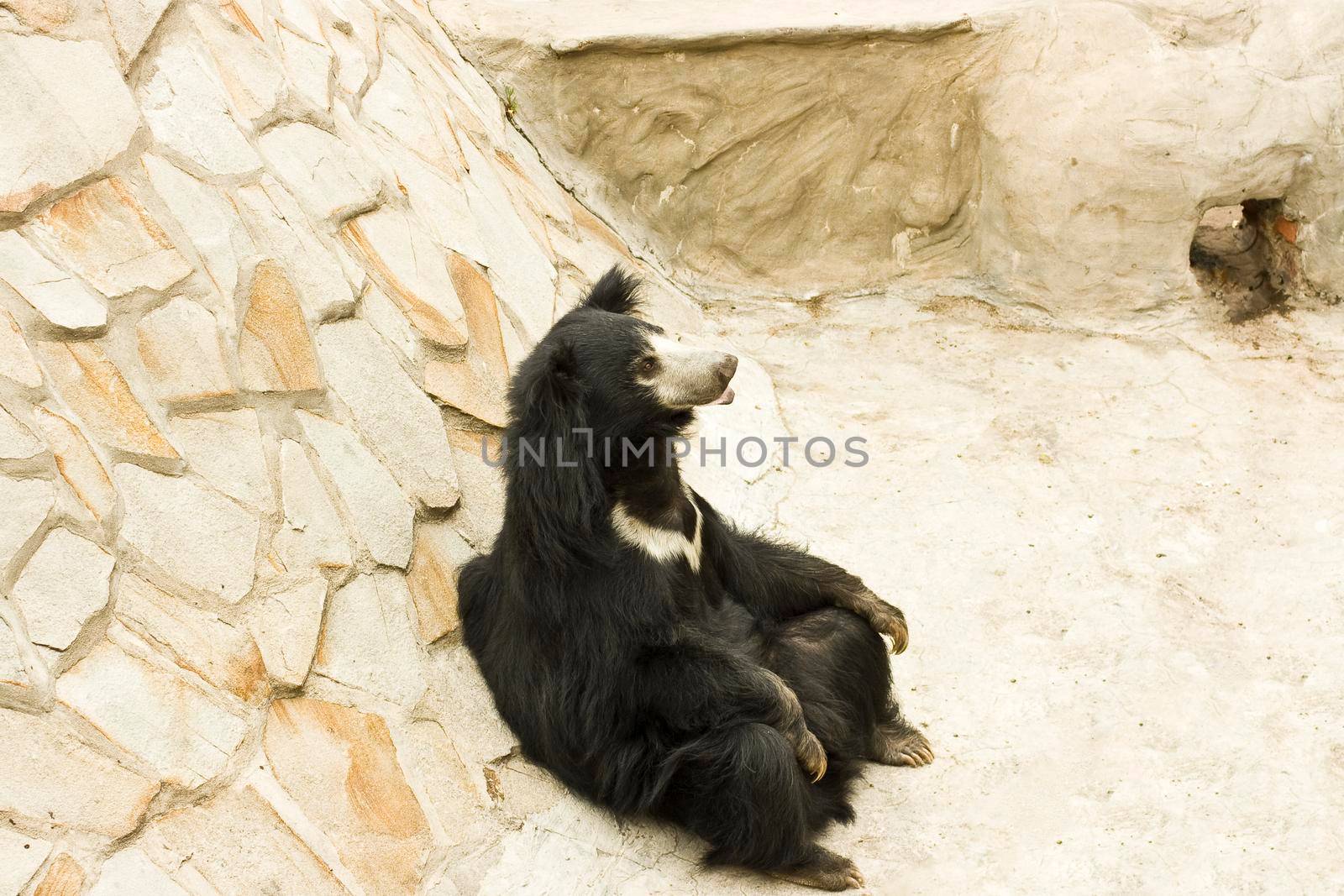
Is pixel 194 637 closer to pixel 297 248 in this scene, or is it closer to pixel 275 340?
pixel 275 340

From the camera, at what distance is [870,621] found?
136 inches

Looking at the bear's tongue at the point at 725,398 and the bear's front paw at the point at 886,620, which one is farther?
the bear's front paw at the point at 886,620

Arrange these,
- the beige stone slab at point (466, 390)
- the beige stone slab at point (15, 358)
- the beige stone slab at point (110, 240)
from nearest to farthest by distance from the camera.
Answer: the beige stone slab at point (15, 358) → the beige stone slab at point (110, 240) → the beige stone slab at point (466, 390)

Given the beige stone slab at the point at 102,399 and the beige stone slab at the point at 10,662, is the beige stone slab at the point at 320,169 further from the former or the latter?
the beige stone slab at the point at 10,662

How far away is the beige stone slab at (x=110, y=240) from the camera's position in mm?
2898

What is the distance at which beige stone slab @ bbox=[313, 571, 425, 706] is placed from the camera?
118 inches

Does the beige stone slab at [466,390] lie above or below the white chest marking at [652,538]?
above

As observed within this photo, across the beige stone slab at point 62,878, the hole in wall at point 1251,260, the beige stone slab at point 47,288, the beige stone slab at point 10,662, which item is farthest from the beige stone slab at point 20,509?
the hole in wall at point 1251,260

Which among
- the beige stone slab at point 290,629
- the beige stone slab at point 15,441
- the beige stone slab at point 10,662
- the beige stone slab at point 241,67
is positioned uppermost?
the beige stone slab at point 241,67

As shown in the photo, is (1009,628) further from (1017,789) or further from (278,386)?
(278,386)

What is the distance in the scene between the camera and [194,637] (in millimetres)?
2758

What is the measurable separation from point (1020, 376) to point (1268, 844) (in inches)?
96.2

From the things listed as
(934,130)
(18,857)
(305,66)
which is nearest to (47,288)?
(18,857)

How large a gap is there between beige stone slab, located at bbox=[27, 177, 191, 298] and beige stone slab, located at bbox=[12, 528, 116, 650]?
2.13 feet
